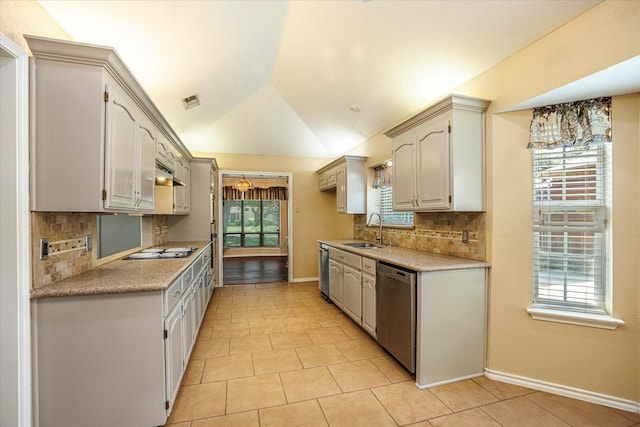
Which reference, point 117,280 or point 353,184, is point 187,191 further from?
point 117,280

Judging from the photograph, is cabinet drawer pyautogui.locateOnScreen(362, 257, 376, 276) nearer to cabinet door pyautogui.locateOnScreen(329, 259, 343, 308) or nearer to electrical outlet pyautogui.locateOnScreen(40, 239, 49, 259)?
cabinet door pyautogui.locateOnScreen(329, 259, 343, 308)

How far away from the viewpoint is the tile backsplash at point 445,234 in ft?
8.52

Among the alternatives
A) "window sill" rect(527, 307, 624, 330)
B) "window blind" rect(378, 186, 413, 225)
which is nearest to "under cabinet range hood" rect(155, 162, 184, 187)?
"window blind" rect(378, 186, 413, 225)

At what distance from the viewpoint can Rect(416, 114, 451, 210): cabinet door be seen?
8.26 feet

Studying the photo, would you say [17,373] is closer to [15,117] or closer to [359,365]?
[15,117]

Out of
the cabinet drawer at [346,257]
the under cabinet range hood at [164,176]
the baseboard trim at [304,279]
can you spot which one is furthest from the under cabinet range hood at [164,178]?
the baseboard trim at [304,279]

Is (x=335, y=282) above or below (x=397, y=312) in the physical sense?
below

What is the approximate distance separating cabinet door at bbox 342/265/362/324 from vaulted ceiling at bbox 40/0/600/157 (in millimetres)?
2071

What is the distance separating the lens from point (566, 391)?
7.09ft

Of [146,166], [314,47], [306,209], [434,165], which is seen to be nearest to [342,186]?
[306,209]

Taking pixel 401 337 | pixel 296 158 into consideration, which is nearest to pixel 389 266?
pixel 401 337

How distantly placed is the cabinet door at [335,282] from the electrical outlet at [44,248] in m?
2.89

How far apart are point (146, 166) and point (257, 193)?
6.95 metres

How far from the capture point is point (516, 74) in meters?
2.27
